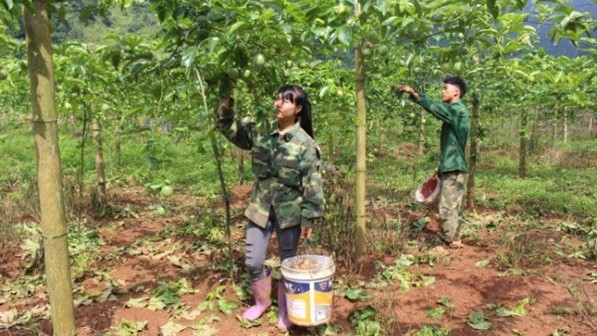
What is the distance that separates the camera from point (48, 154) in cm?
176

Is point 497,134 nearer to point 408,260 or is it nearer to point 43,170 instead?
point 408,260

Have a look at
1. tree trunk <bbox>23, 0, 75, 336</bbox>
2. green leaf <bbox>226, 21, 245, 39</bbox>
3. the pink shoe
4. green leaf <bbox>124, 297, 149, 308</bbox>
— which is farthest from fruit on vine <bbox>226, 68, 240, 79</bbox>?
green leaf <bbox>124, 297, 149, 308</bbox>

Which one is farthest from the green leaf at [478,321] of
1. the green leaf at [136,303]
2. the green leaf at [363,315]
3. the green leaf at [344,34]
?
the green leaf at [136,303]

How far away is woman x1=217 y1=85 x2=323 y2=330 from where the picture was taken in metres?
2.77

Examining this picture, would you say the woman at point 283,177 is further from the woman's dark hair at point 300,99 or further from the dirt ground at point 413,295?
the dirt ground at point 413,295

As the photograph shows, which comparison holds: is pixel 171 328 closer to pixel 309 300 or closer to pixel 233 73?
pixel 309 300

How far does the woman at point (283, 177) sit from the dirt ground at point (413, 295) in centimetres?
56

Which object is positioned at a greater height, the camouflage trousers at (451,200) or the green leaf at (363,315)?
the camouflage trousers at (451,200)

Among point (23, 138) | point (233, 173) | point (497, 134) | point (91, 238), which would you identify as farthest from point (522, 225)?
point (23, 138)

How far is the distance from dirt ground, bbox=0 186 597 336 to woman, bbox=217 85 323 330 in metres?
0.56

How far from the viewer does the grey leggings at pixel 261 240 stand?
2.87 metres

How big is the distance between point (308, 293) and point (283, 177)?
0.69m

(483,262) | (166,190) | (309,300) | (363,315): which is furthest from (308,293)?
(483,262)

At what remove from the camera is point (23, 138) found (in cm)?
1672
